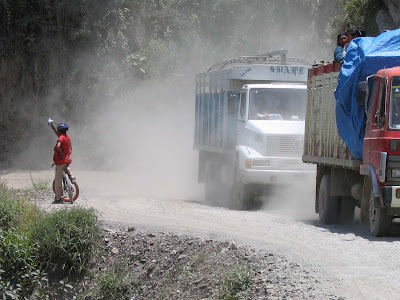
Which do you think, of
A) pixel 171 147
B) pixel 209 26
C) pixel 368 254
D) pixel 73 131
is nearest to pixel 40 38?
pixel 73 131

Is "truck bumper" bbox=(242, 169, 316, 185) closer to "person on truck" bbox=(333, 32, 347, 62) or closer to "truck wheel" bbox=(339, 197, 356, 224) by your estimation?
"truck wheel" bbox=(339, 197, 356, 224)

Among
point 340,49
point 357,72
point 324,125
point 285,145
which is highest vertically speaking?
point 340,49

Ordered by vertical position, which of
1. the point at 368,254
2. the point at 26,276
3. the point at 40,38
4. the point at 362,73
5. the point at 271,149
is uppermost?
the point at 40,38

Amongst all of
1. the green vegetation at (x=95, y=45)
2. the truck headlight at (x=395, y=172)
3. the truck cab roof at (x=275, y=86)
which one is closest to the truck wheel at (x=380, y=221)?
the truck headlight at (x=395, y=172)

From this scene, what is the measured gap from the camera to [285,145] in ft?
48.9

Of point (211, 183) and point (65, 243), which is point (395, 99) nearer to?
point (65, 243)

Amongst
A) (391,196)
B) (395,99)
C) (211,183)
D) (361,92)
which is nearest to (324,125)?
(361,92)

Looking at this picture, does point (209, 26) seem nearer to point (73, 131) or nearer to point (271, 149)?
point (73, 131)

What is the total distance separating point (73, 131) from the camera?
32125 mm

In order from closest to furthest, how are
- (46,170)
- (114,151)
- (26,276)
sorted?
(26,276), (46,170), (114,151)

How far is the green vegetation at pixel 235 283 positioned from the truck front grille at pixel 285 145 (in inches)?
268

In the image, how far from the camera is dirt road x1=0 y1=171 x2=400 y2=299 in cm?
782

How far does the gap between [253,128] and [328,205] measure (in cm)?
314

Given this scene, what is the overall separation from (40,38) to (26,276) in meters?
22.5
